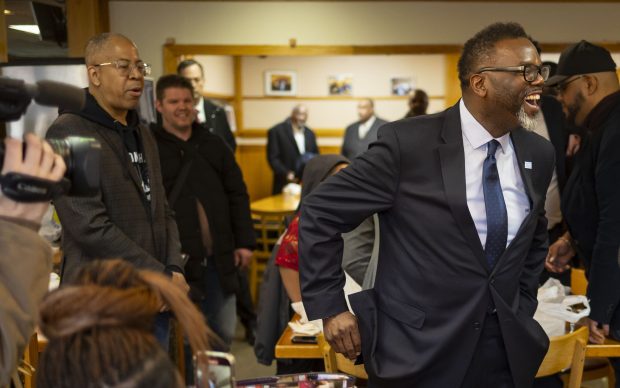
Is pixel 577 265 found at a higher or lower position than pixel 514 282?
lower

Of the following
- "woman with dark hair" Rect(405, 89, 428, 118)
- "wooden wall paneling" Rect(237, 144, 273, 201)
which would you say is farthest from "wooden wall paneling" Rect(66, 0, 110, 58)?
"wooden wall paneling" Rect(237, 144, 273, 201)

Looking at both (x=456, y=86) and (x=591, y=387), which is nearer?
(x=591, y=387)

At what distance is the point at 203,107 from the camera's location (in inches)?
199

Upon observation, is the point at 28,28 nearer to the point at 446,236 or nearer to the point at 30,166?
the point at 446,236

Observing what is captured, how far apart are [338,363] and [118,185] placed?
0.99 meters

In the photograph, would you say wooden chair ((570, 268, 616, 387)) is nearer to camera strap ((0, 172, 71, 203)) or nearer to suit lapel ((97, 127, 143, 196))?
suit lapel ((97, 127, 143, 196))

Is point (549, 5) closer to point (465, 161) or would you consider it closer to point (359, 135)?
point (359, 135)

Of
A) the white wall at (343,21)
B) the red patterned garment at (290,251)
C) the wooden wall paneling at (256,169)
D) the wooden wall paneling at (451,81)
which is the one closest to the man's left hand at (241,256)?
the red patterned garment at (290,251)

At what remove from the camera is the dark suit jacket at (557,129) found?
150 inches

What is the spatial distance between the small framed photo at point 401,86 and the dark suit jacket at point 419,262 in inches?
351

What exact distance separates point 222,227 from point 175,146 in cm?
49

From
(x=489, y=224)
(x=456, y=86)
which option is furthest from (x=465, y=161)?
(x=456, y=86)

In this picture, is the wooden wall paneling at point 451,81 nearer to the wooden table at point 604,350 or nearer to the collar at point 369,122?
the collar at point 369,122

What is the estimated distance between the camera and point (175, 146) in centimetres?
364
